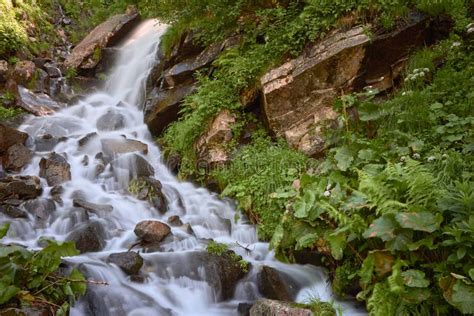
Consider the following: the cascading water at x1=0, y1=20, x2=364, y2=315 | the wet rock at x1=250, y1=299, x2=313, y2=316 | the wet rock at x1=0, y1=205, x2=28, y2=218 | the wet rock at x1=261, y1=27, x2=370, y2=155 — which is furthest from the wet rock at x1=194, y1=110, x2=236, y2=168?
the wet rock at x1=250, y1=299, x2=313, y2=316

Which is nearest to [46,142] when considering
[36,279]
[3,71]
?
[3,71]

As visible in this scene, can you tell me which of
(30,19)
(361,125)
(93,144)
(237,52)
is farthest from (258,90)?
(30,19)

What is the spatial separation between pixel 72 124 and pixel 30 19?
5920mm

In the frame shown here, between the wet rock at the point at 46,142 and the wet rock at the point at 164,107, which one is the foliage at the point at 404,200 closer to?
the wet rock at the point at 164,107

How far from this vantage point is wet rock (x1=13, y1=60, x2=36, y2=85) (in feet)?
35.9

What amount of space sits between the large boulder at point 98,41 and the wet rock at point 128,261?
29.8 feet

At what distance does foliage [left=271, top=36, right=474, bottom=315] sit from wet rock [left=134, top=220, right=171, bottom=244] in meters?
1.78

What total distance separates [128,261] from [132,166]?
3159 millimetres

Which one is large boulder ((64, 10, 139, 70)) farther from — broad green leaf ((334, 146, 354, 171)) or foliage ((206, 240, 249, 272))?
broad green leaf ((334, 146, 354, 171))

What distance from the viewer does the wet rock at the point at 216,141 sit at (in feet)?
25.3

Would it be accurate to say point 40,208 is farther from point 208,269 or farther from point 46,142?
point 208,269

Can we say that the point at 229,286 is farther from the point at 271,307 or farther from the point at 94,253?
the point at 94,253

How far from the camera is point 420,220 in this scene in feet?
11.8

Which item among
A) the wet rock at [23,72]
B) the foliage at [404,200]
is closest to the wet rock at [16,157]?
the wet rock at [23,72]
